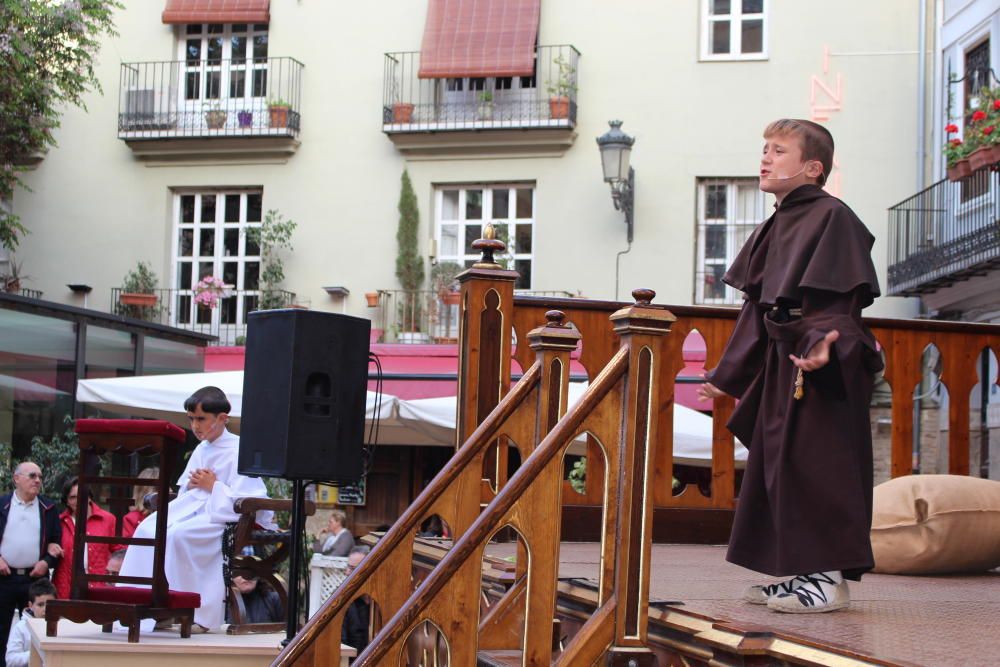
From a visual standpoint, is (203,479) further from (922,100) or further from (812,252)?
(922,100)

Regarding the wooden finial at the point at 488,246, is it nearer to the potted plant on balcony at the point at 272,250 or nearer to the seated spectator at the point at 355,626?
the seated spectator at the point at 355,626

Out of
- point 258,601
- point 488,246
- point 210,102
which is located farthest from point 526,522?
point 210,102

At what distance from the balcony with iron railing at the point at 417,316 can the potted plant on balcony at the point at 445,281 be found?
0.01 m

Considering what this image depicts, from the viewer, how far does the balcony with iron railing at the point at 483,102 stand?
66.5 ft

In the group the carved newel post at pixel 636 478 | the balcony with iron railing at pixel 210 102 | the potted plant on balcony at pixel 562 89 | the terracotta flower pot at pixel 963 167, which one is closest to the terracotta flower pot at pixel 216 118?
the balcony with iron railing at pixel 210 102

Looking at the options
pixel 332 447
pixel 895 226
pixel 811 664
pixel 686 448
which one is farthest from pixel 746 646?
pixel 895 226

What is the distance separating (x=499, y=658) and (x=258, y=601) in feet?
12.2

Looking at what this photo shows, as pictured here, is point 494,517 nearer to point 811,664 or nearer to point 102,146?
point 811,664

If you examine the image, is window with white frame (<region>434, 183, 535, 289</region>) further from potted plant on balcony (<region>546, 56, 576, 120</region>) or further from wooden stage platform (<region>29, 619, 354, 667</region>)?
wooden stage platform (<region>29, 619, 354, 667</region>)

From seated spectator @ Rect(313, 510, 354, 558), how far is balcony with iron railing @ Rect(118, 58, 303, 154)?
8443 mm

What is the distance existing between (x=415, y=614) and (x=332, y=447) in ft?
7.98

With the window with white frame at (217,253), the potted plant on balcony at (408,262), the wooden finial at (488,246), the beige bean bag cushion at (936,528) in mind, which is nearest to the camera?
the beige bean bag cushion at (936,528)

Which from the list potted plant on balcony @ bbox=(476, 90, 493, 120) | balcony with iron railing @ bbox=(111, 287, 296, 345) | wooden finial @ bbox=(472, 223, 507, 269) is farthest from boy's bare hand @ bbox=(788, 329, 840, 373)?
balcony with iron railing @ bbox=(111, 287, 296, 345)

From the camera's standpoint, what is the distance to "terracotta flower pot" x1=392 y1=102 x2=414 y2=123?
20781 mm
